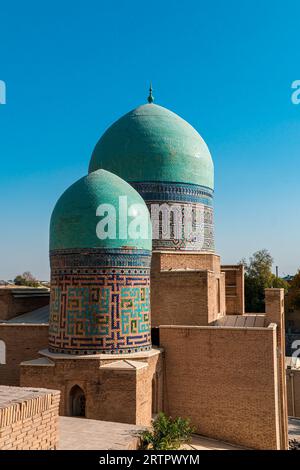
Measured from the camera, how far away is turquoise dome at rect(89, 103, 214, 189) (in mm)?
12977

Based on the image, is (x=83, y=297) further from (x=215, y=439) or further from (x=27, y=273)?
(x=27, y=273)

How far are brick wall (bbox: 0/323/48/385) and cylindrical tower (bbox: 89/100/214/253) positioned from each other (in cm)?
381

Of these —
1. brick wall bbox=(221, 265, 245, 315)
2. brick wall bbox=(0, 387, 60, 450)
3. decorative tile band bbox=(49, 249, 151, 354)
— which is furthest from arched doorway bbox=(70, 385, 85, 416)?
brick wall bbox=(221, 265, 245, 315)

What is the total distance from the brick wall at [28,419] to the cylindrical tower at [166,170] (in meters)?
7.49

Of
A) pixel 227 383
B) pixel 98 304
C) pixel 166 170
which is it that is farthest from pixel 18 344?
pixel 166 170

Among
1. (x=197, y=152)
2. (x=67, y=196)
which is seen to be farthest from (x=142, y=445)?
(x=197, y=152)

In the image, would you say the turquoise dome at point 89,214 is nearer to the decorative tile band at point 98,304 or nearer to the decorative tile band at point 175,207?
the decorative tile band at point 98,304

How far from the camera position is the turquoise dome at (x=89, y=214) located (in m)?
9.77

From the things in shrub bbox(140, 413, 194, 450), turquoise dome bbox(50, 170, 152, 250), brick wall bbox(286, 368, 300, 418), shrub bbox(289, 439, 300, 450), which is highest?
turquoise dome bbox(50, 170, 152, 250)

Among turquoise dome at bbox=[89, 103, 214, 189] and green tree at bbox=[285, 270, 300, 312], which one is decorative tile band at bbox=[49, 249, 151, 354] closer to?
turquoise dome at bbox=[89, 103, 214, 189]

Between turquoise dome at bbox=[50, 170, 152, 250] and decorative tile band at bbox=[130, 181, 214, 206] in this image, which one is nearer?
turquoise dome at bbox=[50, 170, 152, 250]

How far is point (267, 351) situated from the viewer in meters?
9.91

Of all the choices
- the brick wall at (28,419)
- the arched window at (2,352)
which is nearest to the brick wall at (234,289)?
the arched window at (2,352)
